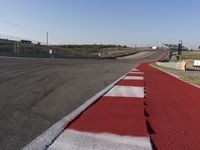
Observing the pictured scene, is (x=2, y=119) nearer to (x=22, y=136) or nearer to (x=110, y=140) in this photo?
(x=22, y=136)

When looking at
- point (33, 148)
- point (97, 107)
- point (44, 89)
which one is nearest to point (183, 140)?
point (33, 148)

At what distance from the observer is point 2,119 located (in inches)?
248

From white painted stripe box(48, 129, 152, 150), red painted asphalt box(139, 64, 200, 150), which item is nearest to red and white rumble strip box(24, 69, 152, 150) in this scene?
white painted stripe box(48, 129, 152, 150)

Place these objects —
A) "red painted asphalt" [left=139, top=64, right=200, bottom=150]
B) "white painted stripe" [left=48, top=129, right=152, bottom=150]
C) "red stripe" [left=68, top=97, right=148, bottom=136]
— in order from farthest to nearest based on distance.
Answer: "red stripe" [left=68, top=97, right=148, bottom=136]
"red painted asphalt" [left=139, top=64, right=200, bottom=150]
"white painted stripe" [left=48, top=129, right=152, bottom=150]

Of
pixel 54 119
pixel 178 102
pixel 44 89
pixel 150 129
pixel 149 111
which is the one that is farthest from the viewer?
pixel 44 89

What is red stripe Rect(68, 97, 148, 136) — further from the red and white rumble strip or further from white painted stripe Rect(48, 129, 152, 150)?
white painted stripe Rect(48, 129, 152, 150)

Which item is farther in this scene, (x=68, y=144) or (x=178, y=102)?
(x=178, y=102)

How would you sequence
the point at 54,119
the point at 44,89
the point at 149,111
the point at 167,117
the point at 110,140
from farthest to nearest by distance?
the point at 44,89
the point at 149,111
the point at 167,117
the point at 54,119
the point at 110,140

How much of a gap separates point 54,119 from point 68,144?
1831mm

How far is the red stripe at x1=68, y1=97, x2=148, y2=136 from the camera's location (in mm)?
5706

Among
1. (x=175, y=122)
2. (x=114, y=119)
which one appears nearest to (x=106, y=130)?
(x=114, y=119)

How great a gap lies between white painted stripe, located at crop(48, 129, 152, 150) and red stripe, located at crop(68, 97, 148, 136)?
28 cm

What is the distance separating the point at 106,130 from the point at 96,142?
744mm

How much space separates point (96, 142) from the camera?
16.2ft
